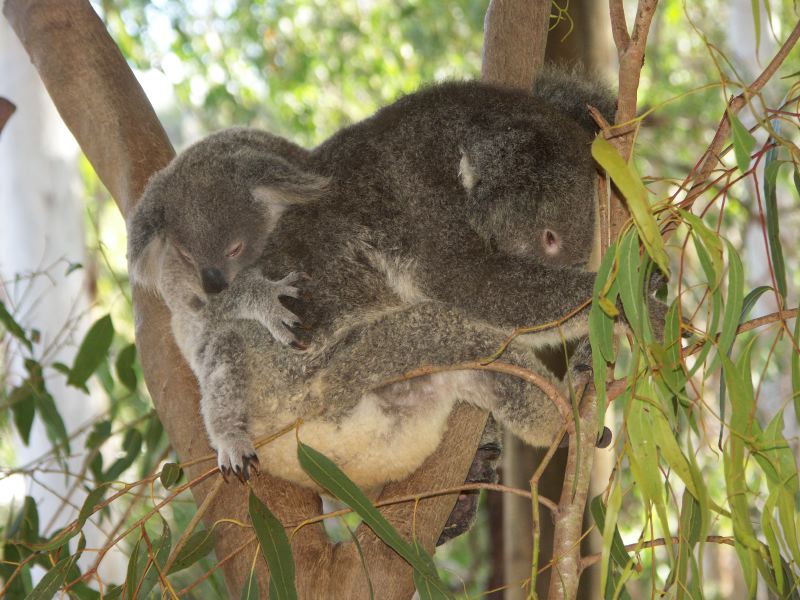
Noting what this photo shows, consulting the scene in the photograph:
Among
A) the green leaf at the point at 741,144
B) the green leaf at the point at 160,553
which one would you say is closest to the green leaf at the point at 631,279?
the green leaf at the point at 741,144

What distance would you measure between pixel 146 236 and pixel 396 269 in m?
0.65

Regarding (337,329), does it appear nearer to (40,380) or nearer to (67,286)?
(40,380)

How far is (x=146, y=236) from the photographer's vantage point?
225cm

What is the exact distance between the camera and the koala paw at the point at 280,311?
2002 millimetres

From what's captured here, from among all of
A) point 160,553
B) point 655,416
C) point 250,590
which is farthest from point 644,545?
point 160,553

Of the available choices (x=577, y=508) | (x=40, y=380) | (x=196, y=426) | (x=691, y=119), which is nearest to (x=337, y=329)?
(x=196, y=426)

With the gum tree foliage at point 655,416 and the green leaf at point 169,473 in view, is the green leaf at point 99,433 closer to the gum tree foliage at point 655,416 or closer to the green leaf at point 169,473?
the gum tree foliage at point 655,416

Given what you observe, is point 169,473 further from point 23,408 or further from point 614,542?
point 23,408

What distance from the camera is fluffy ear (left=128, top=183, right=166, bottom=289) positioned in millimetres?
2254

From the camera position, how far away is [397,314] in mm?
2129

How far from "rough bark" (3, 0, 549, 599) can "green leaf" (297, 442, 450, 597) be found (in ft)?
0.86

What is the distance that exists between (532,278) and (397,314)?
0.34 metres

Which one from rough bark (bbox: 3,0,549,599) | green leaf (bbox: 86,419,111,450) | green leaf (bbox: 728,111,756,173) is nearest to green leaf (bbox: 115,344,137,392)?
green leaf (bbox: 86,419,111,450)

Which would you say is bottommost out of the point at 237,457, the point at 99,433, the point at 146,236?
the point at 237,457
